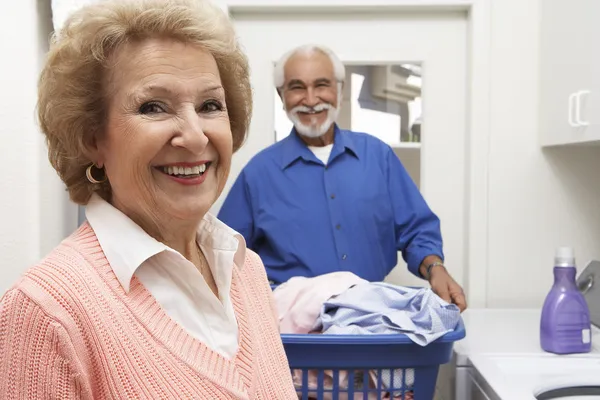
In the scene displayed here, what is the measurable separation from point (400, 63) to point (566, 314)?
1.15 metres

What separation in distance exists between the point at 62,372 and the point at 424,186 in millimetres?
1832

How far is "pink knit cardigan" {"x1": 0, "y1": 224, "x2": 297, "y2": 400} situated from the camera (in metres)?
0.72

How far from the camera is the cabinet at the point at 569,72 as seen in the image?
1796 mm

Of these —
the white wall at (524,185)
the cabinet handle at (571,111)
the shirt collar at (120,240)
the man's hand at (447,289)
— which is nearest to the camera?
the shirt collar at (120,240)

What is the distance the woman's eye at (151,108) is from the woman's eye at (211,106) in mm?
70

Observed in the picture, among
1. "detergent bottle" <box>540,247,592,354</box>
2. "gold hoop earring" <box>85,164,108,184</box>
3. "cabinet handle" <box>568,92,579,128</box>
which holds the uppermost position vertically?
"cabinet handle" <box>568,92,579,128</box>

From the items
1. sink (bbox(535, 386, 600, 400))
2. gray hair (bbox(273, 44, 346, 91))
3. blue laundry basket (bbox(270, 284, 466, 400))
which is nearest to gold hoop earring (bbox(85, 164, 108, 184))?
blue laundry basket (bbox(270, 284, 466, 400))

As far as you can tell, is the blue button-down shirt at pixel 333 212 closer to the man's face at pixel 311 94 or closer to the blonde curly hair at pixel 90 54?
the man's face at pixel 311 94

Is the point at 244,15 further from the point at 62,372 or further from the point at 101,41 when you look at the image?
the point at 62,372

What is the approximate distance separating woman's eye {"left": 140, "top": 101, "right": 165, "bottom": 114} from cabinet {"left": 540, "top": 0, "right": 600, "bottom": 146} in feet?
4.39

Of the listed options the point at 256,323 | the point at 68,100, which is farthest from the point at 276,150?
the point at 68,100

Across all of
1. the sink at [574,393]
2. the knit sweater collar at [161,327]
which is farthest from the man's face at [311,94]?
the knit sweater collar at [161,327]

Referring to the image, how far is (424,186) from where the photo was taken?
7.84 ft

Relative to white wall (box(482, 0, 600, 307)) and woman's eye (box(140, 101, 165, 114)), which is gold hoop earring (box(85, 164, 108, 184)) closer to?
woman's eye (box(140, 101, 165, 114))
